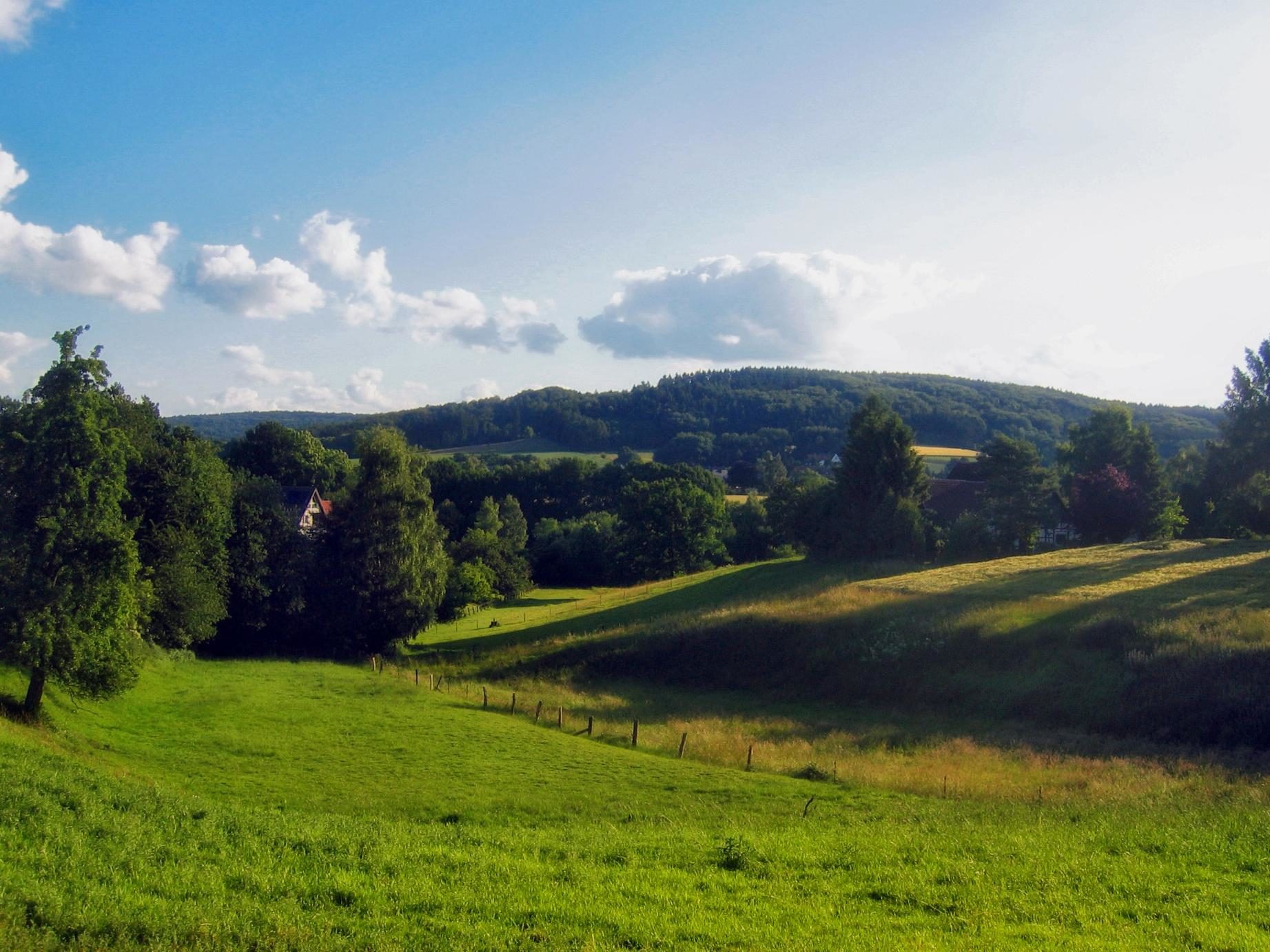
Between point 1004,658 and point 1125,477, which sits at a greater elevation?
point 1125,477

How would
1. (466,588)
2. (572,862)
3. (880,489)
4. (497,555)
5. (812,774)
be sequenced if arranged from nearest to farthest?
(572,862)
(812,774)
(880,489)
(466,588)
(497,555)

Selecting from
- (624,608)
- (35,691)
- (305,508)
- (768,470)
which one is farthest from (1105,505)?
(768,470)

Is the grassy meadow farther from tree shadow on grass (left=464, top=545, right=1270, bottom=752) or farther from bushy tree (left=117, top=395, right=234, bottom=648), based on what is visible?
bushy tree (left=117, top=395, right=234, bottom=648)

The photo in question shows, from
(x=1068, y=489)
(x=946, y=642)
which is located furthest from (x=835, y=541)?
(x=946, y=642)

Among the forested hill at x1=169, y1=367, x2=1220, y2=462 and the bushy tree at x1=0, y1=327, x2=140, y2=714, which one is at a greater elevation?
the forested hill at x1=169, y1=367, x2=1220, y2=462

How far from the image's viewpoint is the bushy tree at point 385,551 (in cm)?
4634

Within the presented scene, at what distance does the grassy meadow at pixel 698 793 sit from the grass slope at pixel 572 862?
55mm

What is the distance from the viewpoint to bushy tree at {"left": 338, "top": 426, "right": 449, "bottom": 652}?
46.3 meters

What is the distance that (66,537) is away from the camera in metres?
22.2

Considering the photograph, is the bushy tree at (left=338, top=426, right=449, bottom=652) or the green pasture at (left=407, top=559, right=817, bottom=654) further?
the green pasture at (left=407, top=559, right=817, bottom=654)

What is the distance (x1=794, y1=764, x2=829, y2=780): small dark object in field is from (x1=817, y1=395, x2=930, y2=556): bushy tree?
3989 cm

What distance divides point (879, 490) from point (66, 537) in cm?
5074

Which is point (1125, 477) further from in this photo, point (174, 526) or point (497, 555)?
point (174, 526)

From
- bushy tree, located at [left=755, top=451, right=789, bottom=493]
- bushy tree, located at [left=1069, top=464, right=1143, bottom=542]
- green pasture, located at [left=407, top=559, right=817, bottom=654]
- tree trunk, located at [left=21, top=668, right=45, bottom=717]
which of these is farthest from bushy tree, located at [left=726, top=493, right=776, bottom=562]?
tree trunk, located at [left=21, top=668, right=45, bottom=717]
